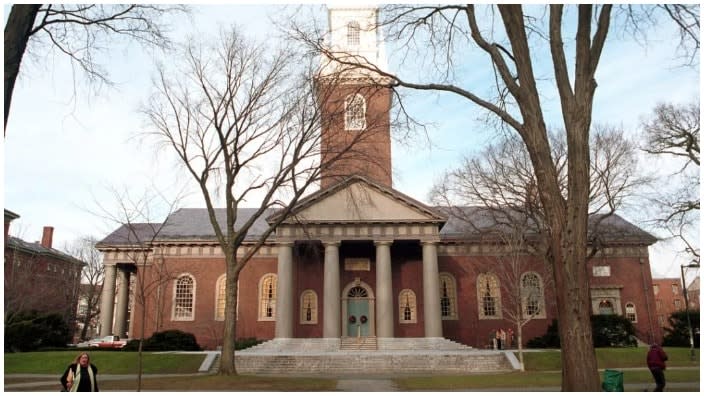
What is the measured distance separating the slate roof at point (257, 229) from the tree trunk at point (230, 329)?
1420 cm

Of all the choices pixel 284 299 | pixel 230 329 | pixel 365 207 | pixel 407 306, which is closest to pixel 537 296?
pixel 407 306

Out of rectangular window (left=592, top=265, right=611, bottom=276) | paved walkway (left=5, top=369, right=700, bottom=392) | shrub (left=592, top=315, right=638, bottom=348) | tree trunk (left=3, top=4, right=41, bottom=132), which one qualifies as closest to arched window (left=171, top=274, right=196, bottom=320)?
paved walkway (left=5, top=369, right=700, bottom=392)

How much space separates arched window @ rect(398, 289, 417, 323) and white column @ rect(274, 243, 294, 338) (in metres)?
8.29

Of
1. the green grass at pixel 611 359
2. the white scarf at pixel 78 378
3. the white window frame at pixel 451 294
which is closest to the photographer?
the white scarf at pixel 78 378

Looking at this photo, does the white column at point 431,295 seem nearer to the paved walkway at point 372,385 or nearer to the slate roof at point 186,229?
the paved walkway at point 372,385

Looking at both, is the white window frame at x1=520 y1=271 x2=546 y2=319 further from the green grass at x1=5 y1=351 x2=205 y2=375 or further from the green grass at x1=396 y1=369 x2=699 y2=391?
the green grass at x1=5 y1=351 x2=205 y2=375

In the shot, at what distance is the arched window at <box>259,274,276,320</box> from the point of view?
3584 centimetres

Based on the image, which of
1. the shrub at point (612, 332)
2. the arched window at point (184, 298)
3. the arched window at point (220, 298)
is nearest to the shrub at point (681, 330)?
the shrub at point (612, 332)

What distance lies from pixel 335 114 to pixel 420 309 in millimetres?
19223

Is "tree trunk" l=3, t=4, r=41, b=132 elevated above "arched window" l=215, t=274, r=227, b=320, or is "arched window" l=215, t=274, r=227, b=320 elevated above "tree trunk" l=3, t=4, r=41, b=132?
"tree trunk" l=3, t=4, r=41, b=132

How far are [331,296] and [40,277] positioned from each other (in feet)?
98.9

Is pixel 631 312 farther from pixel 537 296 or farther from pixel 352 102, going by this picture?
pixel 352 102

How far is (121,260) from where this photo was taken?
3797cm

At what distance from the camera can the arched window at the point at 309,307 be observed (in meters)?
34.3
